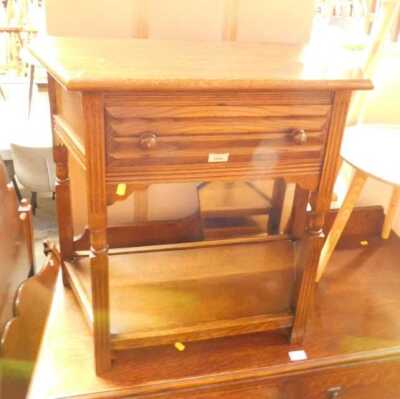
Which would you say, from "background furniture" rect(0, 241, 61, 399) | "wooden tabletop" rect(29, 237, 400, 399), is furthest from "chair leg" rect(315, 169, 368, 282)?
"background furniture" rect(0, 241, 61, 399)

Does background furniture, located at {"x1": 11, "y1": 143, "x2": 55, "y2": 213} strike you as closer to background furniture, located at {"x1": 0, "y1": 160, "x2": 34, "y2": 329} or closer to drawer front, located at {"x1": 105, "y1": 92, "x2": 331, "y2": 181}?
background furniture, located at {"x1": 0, "y1": 160, "x2": 34, "y2": 329}

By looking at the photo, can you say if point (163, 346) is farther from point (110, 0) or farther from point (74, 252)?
point (110, 0)

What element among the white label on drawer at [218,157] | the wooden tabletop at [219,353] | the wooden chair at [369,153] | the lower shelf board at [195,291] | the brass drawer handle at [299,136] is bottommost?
the wooden tabletop at [219,353]

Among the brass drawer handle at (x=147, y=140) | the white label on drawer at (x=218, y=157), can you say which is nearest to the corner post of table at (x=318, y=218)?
the white label on drawer at (x=218, y=157)

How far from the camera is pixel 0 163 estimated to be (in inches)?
41.3

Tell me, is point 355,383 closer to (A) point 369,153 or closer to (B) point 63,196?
(A) point 369,153

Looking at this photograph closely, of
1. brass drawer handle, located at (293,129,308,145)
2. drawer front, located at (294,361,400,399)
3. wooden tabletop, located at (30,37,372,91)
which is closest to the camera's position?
wooden tabletop, located at (30,37,372,91)

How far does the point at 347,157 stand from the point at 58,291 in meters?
0.75

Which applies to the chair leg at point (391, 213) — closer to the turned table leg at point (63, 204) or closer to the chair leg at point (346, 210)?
the chair leg at point (346, 210)

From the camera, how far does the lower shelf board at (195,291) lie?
3.09 feet

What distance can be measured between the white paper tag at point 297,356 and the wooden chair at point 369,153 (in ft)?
0.88

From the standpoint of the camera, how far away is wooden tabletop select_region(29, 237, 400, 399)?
→ 90 cm

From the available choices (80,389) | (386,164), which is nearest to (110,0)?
(386,164)

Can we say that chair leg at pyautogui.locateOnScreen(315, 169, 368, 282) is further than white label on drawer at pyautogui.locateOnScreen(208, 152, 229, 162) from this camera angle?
Yes
